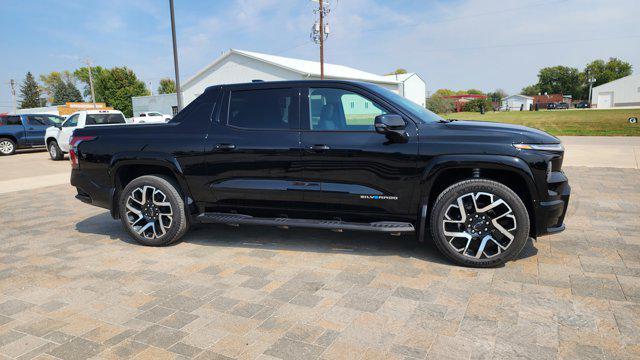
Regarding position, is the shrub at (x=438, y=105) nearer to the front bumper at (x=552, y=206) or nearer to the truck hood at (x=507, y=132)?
the truck hood at (x=507, y=132)

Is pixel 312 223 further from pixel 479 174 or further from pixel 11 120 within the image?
pixel 11 120

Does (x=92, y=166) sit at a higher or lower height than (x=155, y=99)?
lower

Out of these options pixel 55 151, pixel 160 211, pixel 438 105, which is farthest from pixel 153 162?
pixel 438 105

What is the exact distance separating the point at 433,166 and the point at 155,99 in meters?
49.1

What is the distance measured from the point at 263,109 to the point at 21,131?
1878 centimetres

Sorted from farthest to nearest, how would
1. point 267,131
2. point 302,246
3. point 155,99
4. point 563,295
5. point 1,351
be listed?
point 155,99 < point 302,246 < point 267,131 < point 563,295 < point 1,351

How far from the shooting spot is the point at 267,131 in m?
4.16

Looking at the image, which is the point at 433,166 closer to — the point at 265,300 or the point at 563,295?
the point at 563,295

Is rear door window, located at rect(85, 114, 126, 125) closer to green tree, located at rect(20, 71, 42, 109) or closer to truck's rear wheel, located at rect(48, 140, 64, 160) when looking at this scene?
truck's rear wheel, located at rect(48, 140, 64, 160)

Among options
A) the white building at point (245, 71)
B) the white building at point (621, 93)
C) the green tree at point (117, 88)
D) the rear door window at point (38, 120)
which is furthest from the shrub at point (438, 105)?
the rear door window at point (38, 120)

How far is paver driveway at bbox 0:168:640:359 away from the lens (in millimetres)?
2580

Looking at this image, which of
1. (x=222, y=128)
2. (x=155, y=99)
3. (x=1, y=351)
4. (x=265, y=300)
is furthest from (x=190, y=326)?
(x=155, y=99)

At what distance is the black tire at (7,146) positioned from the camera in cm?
1798

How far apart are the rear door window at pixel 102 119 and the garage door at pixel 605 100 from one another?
95.0 meters
